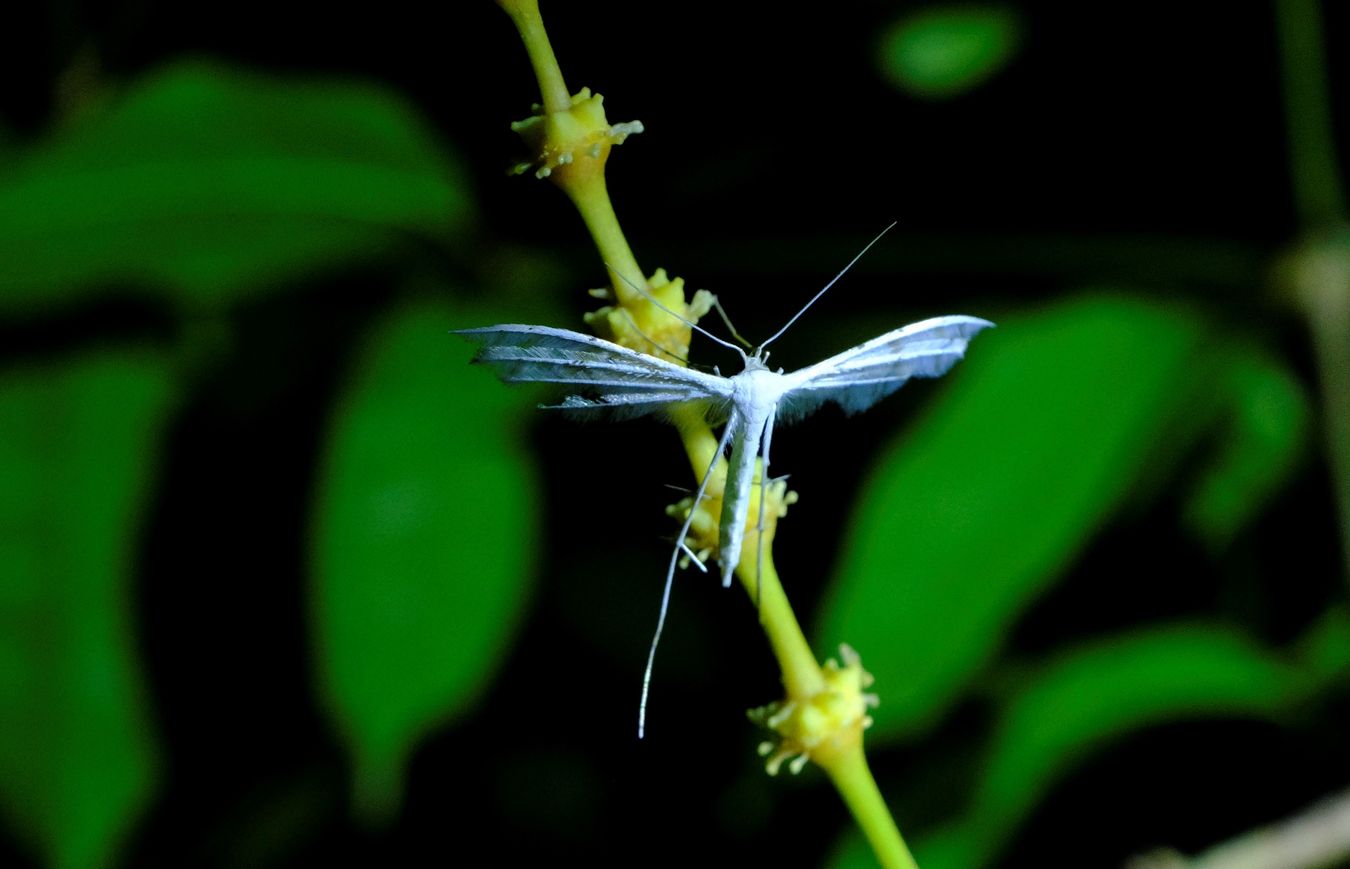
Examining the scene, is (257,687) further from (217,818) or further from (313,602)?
(313,602)

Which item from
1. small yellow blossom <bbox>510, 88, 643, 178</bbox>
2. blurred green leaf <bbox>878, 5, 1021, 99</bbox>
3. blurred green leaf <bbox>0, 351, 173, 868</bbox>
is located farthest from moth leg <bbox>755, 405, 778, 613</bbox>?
blurred green leaf <bbox>878, 5, 1021, 99</bbox>

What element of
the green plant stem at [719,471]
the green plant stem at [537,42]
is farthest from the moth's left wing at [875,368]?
the green plant stem at [537,42]

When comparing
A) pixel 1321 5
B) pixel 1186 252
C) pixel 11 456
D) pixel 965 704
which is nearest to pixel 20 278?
pixel 11 456

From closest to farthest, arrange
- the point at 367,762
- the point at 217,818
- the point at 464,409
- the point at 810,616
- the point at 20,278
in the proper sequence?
the point at 367,762, the point at 464,409, the point at 20,278, the point at 810,616, the point at 217,818

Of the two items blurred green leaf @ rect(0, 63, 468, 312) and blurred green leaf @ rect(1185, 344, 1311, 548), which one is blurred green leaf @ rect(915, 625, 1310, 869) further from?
blurred green leaf @ rect(0, 63, 468, 312)

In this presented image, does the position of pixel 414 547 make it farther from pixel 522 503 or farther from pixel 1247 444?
pixel 1247 444

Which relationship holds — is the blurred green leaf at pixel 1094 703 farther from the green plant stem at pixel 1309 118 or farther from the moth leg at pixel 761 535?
the moth leg at pixel 761 535
